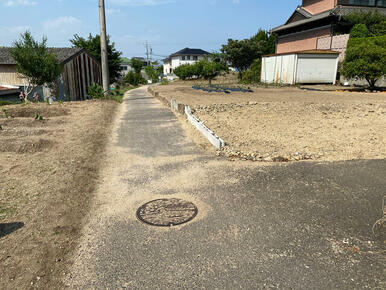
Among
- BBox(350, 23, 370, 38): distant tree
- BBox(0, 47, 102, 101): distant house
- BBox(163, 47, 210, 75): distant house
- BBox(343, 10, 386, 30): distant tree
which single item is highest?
BBox(163, 47, 210, 75): distant house

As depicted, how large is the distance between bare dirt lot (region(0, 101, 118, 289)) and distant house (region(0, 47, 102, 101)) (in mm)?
13058

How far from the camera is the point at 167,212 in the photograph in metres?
3.98

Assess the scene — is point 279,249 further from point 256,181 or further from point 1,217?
point 1,217

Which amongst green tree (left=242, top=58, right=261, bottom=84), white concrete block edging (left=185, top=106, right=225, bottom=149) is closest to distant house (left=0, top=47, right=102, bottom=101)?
white concrete block edging (left=185, top=106, right=225, bottom=149)

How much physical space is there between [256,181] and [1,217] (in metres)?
3.88

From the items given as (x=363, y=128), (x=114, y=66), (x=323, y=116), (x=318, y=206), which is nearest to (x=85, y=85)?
(x=114, y=66)

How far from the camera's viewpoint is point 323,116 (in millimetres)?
9938

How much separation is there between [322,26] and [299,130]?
Result: 2454cm

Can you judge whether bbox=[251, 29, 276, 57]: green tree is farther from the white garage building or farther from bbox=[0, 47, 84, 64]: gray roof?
bbox=[0, 47, 84, 64]: gray roof

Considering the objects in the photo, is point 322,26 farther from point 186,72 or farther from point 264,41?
point 186,72

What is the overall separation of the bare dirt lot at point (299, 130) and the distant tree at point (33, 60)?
10779mm

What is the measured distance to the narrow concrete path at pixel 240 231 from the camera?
2.73 meters

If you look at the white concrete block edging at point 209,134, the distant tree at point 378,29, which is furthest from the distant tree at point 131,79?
the white concrete block edging at point 209,134

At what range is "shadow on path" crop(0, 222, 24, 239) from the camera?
133 inches
